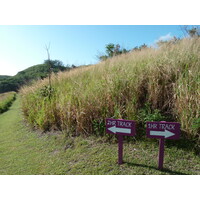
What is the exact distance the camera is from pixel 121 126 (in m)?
1.92

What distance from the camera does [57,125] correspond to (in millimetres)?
3684

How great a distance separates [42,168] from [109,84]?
217 cm

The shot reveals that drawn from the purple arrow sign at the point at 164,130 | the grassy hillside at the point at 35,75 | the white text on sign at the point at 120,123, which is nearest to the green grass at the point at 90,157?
the purple arrow sign at the point at 164,130

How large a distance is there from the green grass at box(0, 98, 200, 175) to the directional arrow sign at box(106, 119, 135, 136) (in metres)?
0.59

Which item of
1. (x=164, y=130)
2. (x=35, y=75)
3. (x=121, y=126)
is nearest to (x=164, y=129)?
(x=164, y=130)

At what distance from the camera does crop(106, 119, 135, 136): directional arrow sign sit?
185cm

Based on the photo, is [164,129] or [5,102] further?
[5,102]

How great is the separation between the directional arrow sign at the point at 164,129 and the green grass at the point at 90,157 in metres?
0.57

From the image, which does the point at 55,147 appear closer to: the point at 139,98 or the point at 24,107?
the point at 139,98

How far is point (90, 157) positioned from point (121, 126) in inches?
36.4

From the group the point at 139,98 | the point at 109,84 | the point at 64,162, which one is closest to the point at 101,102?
the point at 109,84

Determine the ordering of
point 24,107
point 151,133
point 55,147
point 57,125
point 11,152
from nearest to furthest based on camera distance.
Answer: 1. point 151,133
2. point 55,147
3. point 11,152
4. point 57,125
5. point 24,107

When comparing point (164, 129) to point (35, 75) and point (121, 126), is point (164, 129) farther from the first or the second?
point (35, 75)

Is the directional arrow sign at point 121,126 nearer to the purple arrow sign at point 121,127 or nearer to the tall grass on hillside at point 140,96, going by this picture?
the purple arrow sign at point 121,127
